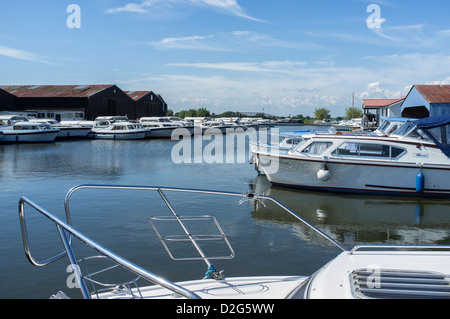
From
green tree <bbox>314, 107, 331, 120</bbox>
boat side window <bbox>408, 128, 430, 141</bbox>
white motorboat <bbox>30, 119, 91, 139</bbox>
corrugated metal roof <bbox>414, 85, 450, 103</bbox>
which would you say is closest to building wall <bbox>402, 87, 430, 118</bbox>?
corrugated metal roof <bbox>414, 85, 450, 103</bbox>

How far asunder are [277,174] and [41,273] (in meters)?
10.3

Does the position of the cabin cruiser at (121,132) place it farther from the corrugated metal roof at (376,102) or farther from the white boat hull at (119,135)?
the corrugated metal roof at (376,102)

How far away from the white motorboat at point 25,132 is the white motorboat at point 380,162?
102 ft

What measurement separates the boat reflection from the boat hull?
0.99 feet

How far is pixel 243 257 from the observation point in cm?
877

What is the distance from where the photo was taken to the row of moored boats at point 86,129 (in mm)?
39438

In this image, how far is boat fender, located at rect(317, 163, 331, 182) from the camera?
49.8ft

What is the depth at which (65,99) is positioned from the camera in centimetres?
6294

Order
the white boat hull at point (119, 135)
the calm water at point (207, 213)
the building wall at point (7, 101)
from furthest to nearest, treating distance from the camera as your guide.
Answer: the building wall at point (7, 101)
the white boat hull at point (119, 135)
the calm water at point (207, 213)

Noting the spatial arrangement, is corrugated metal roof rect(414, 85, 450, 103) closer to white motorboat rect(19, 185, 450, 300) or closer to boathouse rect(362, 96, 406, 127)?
boathouse rect(362, 96, 406, 127)

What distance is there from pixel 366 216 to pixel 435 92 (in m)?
27.4

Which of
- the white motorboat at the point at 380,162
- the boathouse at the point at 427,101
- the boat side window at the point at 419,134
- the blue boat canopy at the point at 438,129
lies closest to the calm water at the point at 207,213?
the white motorboat at the point at 380,162
